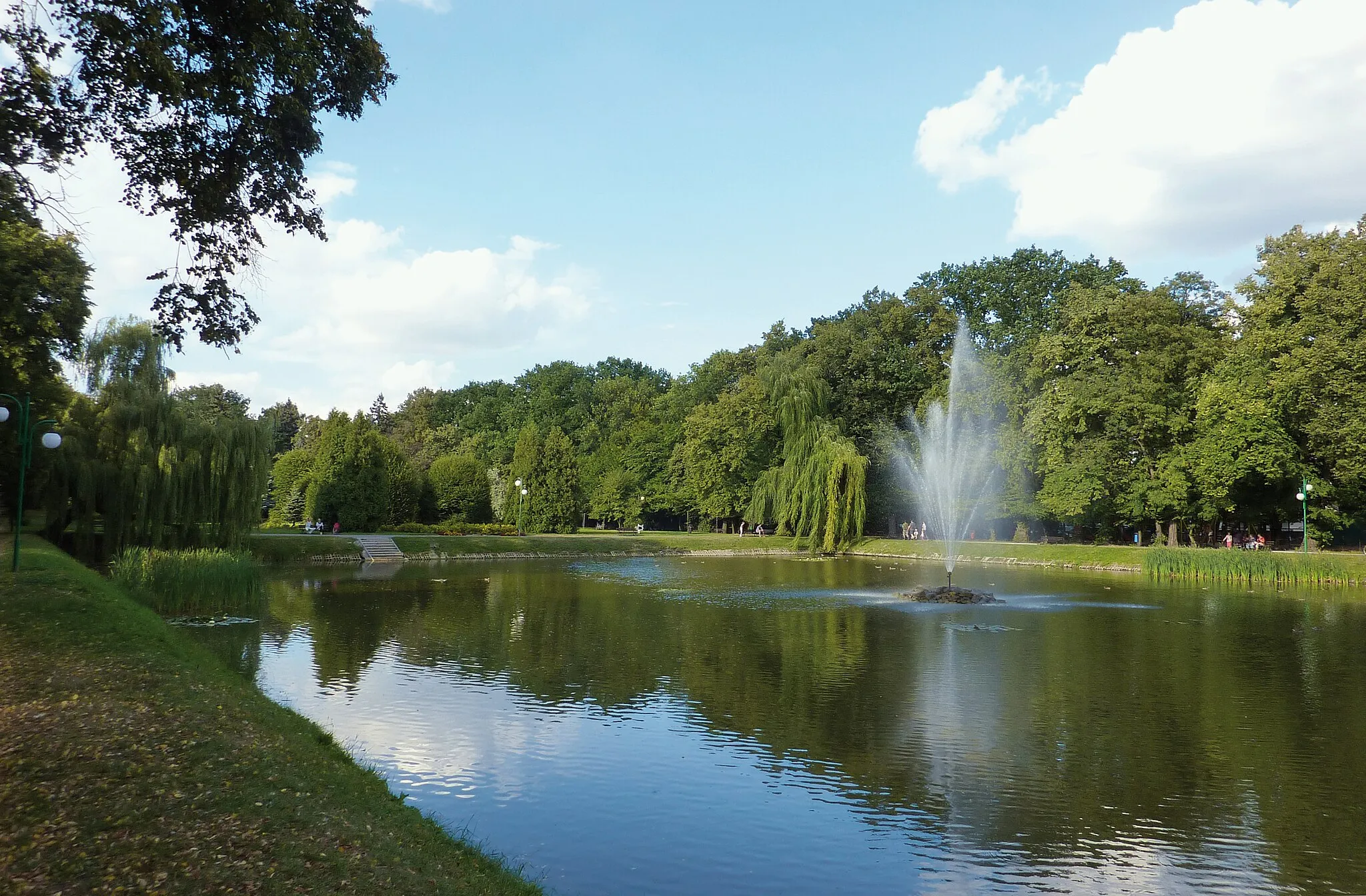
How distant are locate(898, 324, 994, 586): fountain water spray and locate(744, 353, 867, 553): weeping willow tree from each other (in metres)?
4.19

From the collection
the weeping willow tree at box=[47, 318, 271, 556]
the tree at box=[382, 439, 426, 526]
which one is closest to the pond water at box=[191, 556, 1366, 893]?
the weeping willow tree at box=[47, 318, 271, 556]

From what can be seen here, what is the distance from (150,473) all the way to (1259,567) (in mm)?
37238

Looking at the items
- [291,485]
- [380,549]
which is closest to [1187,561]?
[380,549]

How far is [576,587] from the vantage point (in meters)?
29.9

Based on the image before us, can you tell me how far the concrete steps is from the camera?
1597 inches

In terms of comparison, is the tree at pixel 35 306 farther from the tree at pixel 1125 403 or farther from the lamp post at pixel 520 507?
the tree at pixel 1125 403

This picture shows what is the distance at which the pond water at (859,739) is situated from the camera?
7594 millimetres

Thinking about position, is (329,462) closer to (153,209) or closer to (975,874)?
(153,209)

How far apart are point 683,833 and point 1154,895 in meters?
3.91

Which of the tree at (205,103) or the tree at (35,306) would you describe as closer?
the tree at (205,103)

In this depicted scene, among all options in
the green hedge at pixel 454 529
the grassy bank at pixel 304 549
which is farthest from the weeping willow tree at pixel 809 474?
the grassy bank at pixel 304 549

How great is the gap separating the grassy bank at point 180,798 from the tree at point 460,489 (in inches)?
1991

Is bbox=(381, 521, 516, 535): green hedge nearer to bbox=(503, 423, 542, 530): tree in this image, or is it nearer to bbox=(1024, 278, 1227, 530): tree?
bbox=(503, 423, 542, 530): tree

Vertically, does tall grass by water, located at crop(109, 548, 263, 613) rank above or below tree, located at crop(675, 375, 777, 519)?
below
